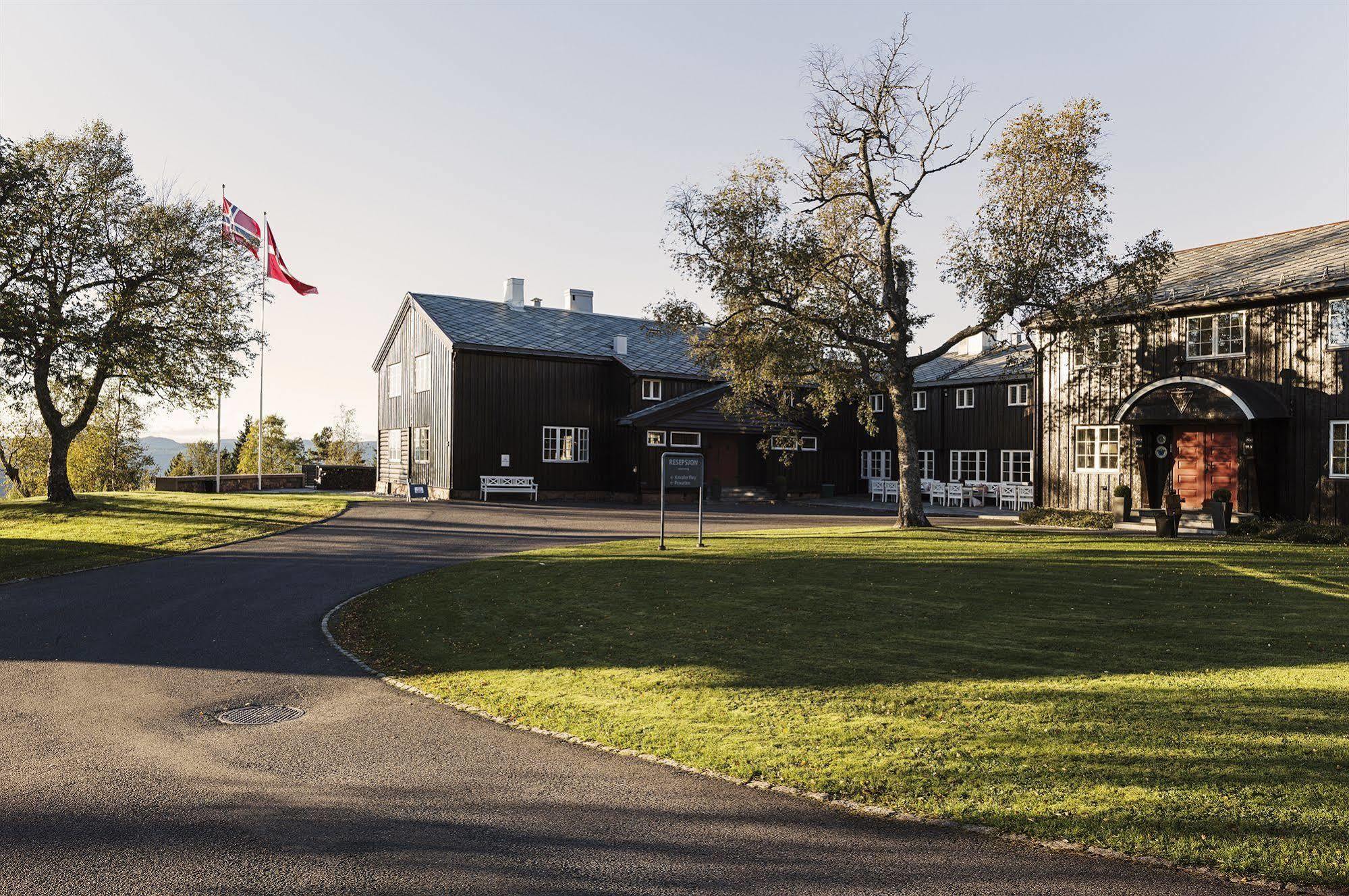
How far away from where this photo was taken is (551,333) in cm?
4025

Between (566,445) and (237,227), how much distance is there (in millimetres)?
16534

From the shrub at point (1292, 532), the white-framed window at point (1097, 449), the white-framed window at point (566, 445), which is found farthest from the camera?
the white-framed window at point (566, 445)

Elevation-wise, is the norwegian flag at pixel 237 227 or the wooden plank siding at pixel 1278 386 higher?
the norwegian flag at pixel 237 227

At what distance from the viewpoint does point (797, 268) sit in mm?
22109

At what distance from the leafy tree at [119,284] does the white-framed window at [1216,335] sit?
33.3 meters

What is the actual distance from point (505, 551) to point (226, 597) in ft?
21.6

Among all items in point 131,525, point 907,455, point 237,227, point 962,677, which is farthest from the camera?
point 237,227

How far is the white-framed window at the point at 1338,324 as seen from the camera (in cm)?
2136

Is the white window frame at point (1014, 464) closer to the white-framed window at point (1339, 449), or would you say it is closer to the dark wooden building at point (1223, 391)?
the dark wooden building at point (1223, 391)

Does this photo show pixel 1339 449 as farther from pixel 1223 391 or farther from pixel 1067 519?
pixel 1067 519

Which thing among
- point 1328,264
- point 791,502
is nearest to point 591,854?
point 1328,264

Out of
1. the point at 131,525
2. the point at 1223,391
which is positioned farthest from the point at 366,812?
the point at 1223,391

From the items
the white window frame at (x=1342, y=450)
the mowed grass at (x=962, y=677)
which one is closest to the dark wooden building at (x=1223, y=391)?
the white window frame at (x=1342, y=450)

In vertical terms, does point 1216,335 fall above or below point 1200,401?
above
